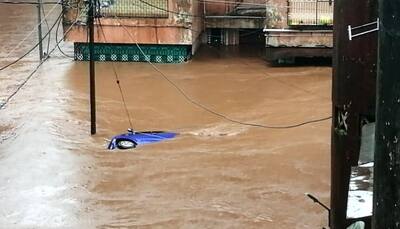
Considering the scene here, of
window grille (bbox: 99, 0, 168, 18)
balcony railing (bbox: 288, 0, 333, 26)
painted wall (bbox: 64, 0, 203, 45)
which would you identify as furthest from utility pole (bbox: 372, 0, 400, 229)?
window grille (bbox: 99, 0, 168, 18)

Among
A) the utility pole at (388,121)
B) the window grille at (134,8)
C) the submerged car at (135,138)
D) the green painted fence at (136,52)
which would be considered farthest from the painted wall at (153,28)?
the utility pole at (388,121)

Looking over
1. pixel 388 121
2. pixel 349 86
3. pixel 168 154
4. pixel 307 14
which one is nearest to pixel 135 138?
pixel 168 154

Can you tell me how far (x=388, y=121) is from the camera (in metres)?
2.21

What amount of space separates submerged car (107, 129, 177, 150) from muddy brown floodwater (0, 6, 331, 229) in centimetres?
23

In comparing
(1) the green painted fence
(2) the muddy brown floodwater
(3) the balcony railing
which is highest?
(3) the balcony railing

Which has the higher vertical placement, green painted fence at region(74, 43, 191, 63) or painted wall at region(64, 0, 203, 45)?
painted wall at region(64, 0, 203, 45)

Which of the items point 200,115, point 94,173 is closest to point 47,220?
point 94,173

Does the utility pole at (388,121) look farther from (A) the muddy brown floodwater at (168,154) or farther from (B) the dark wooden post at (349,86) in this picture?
(A) the muddy brown floodwater at (168,154)

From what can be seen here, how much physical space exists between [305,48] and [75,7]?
6820 mm

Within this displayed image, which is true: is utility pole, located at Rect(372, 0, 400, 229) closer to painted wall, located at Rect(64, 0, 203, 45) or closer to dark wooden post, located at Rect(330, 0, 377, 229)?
dark wooden post, located at Rect(330, 0, 377, 229)

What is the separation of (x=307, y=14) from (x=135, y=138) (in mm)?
8886

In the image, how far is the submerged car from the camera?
37.9ft

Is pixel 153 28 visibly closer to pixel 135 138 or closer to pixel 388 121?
pixel 135 138

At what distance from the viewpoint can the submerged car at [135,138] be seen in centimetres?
1156
